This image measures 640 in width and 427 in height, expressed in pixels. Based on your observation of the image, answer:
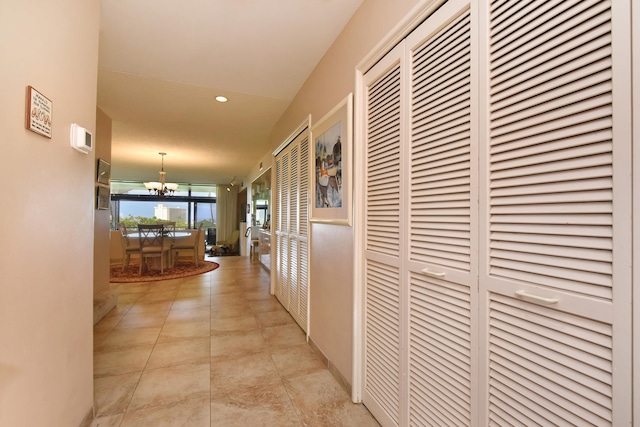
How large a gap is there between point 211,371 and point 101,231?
242 centimetres

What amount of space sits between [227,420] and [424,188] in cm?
166

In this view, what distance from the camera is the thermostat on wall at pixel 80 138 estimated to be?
1.37 meters

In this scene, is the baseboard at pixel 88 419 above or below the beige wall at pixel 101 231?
below

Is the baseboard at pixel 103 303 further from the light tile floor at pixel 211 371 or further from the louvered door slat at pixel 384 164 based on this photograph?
the louvered door slat at pixel 384 164

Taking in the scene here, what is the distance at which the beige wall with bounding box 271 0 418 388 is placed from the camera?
160cm

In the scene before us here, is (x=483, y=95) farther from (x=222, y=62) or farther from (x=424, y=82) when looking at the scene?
(x=222, y=62)

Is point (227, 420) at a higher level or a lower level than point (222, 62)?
lower

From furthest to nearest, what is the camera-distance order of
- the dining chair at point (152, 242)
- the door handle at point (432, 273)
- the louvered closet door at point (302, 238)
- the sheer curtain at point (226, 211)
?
1. the sheer curtain at point (226, 211)
2. the dining chair at point (152, 242)
3. the louvered closet door at point (302, 238)
4. the door handle at point (432, 273)

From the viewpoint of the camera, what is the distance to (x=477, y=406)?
3.18 feet

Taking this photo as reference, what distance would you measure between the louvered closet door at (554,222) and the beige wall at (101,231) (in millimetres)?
3863

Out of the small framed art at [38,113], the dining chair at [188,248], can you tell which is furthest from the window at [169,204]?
the small framed art at [38,113]

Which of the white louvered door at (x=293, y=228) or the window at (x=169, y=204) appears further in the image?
the window at (x=169, y=204)

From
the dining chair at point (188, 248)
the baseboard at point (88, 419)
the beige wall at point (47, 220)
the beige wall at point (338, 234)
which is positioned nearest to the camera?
the beige wall at point (47, 220)
